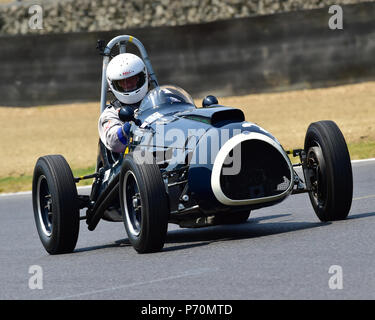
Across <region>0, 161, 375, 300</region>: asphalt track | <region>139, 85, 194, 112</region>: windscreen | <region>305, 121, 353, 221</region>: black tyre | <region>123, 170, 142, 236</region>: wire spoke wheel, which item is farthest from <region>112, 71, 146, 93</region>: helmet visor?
<region>305, 121, 353, 221</region>: black tyre

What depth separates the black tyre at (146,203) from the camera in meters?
7.53

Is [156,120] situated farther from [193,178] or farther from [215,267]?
[215,267]

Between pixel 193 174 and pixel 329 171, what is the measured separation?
114cm

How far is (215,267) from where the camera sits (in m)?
6.94

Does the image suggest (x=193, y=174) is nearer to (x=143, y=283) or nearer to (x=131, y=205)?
(x=131, y=205)

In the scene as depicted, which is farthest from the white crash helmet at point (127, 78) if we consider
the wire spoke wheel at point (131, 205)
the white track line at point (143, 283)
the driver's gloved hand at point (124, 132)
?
the white track line at point (143, 283)

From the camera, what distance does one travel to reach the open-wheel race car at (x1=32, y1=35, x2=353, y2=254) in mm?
7645

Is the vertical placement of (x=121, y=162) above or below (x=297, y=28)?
below

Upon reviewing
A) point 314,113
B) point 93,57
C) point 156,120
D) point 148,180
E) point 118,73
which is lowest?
point 148,180

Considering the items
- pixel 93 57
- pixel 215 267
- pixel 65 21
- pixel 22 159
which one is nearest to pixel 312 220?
pixel 215 267

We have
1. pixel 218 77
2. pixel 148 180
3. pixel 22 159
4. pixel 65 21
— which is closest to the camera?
pixel 148 180

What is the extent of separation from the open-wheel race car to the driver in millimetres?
175

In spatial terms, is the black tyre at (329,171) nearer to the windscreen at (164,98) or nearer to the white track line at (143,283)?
the windscreen at (164,98)

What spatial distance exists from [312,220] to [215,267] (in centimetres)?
226
